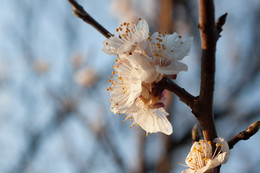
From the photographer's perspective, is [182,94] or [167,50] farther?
[167,50]

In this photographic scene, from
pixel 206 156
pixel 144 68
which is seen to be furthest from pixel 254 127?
pixel 144 68

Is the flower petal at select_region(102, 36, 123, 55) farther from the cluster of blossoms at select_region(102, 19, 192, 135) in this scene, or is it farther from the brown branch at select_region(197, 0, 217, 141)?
the brown branch at select_region(197, 0, 217, 141)

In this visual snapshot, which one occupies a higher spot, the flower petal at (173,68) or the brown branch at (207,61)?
the flower petal at (173,68)

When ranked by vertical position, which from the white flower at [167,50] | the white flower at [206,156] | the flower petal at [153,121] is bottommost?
the white flower at [206,156]

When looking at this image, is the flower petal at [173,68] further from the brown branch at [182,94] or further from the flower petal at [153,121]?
the flower petal at [153,121]

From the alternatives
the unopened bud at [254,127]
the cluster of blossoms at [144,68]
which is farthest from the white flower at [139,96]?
the unopened bud at [254,127]

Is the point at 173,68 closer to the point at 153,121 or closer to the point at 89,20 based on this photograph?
the point at 153,121

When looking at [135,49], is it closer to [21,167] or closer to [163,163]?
[163,163]
